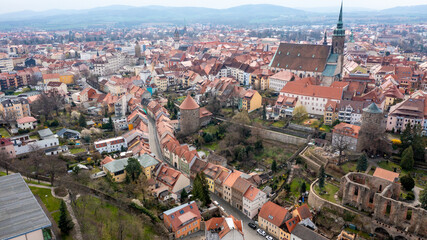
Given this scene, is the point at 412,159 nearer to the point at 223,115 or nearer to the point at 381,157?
the point at 381,157

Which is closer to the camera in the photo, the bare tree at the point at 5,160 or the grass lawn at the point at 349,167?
the bare tree at the point at 5,160

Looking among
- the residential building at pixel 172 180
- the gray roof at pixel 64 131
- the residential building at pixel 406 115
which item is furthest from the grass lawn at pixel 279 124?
the gray roof at pixel 64 131

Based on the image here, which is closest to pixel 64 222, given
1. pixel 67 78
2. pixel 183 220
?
pixel 183 220

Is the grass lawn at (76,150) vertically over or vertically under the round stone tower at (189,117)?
under

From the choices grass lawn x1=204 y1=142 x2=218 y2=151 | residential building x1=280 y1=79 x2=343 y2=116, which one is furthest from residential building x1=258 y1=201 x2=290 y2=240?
residential building x1=280 y1=79 x2=343 y2=116

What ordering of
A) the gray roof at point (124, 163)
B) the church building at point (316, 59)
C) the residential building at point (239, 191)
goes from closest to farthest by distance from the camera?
the residential building at point (239, 191) → the gray roof at point (124, 163) → the church building at point (316, 59)

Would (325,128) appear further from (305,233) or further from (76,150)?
(76,150)

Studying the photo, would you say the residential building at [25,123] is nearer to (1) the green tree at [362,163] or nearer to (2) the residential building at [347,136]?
(2) the residential building at [347,136]
